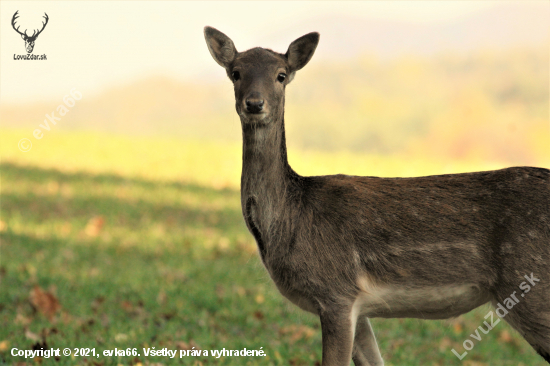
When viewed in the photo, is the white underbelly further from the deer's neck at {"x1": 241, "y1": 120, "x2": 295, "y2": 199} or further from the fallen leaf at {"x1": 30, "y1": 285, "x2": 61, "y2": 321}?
the fallen leaf at {"x1": 30, "y1": 285, "x2": 61, "y2": 321}

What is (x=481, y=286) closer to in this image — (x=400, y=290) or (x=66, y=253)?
(x=400, y=290)

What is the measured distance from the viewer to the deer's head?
4156 mm

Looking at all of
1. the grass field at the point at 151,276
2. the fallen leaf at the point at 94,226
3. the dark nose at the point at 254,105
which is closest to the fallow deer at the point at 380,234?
the dark nose at the point at 254,105

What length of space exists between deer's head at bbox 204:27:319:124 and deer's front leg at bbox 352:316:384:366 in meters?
1.75

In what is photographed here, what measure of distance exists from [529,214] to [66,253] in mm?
7534

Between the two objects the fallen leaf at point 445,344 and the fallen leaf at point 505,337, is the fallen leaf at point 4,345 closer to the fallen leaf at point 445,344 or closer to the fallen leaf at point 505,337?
the fallen leaf at point 445,344

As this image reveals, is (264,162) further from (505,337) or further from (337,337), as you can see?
(505,337)

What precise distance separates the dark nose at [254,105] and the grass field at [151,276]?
1.49m

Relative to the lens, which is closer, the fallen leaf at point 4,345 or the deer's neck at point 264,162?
the deer's neck at point 264,162

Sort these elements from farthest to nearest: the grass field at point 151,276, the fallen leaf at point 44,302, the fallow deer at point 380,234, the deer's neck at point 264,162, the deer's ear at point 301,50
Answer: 1. the fallen leaf at point 44,302
2. the grass field at point 151,276
3. the deer's ear at point 301,50
4. the deer's neck at point 264,162
5. the fallow deer at point 380,234

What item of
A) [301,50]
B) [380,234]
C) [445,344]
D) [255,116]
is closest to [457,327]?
[445,344]

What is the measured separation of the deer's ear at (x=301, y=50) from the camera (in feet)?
14.9

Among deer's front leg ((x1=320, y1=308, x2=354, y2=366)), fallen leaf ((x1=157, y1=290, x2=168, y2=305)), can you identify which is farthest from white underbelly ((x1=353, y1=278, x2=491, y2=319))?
fallen leaf ((x1=157, y1=290, x2=168, y2=305))

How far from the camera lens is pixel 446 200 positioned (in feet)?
14.5
